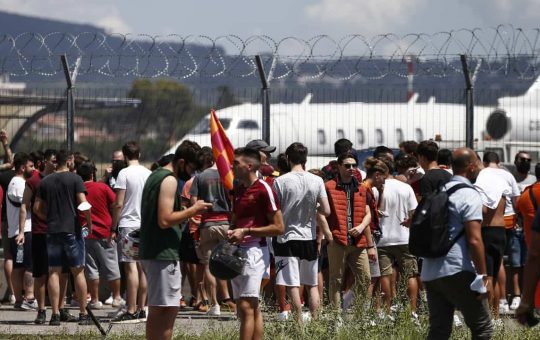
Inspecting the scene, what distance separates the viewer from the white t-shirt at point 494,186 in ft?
41.8

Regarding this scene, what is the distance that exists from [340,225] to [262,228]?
9.54ft

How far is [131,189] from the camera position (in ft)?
43.6

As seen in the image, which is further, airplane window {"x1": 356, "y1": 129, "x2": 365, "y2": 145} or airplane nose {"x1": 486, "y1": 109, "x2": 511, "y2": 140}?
airplane nose {"x1": 486, "y1": 109, "x2": 511, "y2": 140}

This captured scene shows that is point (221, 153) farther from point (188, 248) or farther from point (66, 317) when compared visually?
point (188, 248)

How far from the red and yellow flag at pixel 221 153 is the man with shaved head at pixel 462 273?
2.34 meters

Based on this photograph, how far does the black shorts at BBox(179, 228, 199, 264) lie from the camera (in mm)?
14852

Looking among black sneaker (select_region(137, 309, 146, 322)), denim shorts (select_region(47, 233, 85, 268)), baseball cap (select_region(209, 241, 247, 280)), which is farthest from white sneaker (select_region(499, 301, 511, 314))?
baseball cap (select_region(209, 241, 247, 280))

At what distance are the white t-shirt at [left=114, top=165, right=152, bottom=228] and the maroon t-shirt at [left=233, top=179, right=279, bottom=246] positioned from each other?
326 cm

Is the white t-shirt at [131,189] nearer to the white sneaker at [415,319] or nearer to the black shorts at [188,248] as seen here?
the black shorts at [188,248]

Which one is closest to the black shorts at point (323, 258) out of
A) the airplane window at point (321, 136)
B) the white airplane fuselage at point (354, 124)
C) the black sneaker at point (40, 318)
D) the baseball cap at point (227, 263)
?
the black sneaker at point (40, 318)

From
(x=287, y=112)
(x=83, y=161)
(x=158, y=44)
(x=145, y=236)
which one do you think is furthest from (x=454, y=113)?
(x=145, y=236)

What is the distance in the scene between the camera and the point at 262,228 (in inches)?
393

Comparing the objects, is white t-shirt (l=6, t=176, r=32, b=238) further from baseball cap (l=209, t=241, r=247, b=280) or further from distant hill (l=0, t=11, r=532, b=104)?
baseball cap (l=209, t=241, r=247, b=280)

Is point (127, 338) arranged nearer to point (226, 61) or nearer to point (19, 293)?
point (19, 293)
